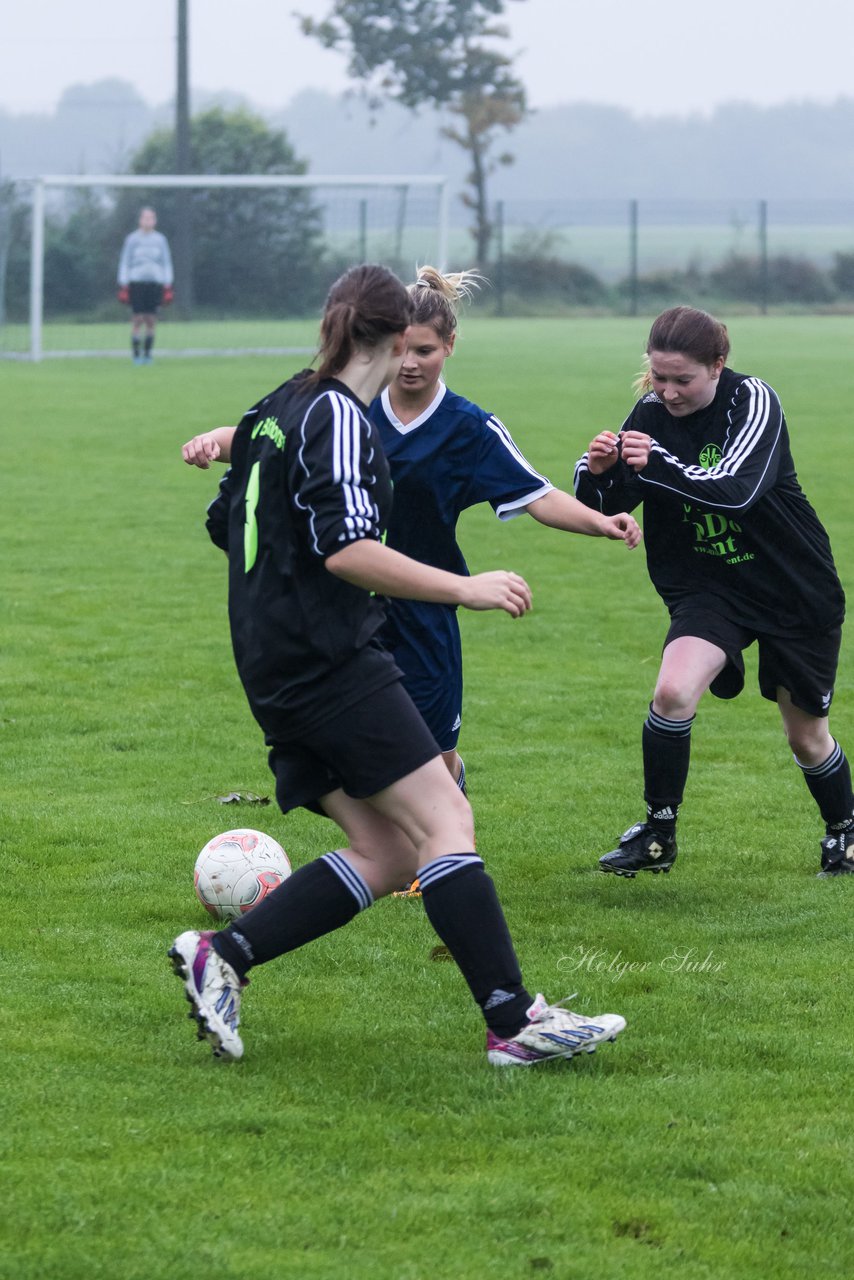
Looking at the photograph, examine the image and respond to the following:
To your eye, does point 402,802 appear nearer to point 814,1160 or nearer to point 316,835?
point 814,1160

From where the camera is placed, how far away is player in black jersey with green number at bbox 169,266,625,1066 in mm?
3545

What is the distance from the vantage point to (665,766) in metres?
5.22

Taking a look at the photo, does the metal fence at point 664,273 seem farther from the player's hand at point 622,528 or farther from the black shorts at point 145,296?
the player's hand at point 622,528

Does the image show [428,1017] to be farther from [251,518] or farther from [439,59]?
[439,59]

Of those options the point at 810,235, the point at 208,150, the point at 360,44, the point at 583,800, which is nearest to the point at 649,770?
the point at 583,800

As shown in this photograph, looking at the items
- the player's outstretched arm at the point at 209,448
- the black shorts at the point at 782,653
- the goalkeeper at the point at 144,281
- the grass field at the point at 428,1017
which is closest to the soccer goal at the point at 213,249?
the goalkeeper at the point at 144,281

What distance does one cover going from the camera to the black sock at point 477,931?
12.1 feet

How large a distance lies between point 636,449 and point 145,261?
22.1m

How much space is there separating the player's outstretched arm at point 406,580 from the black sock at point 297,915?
2.31 ft

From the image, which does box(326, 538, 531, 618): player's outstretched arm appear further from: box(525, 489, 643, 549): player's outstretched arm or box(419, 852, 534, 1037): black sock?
box(525, 489, 643, 549): player's outstretched arm

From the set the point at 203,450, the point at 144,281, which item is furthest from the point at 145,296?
the point at 203,450

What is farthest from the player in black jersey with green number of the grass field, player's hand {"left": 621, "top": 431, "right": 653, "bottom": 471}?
player's hand {"left": 621, "top": 431, "right": 653, "bottom": 471}

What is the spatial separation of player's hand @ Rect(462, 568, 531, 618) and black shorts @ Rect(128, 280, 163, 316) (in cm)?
2271

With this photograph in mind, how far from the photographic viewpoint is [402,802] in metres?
3.68
